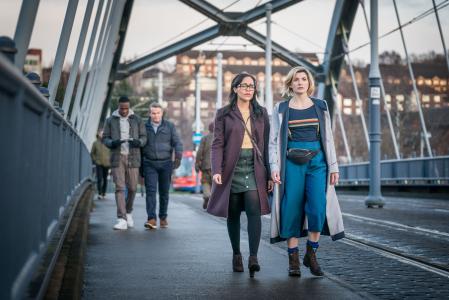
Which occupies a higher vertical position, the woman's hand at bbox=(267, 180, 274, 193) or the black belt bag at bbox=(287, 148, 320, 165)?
the black belt bag at bbox=(287, 148, 320, 165)

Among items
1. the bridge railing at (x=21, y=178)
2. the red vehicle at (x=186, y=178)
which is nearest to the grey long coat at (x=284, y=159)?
the bridge railing at (x=21, y=178)

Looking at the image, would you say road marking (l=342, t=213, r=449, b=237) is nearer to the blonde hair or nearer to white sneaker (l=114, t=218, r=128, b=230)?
white sneaker (l=114, t=218, r=128, b=230)

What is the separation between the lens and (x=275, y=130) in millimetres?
7305

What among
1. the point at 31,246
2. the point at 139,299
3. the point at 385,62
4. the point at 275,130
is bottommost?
the point at 139,299

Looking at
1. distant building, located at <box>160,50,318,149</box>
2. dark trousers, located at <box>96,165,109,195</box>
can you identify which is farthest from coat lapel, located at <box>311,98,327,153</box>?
distant building, located at <box>160,50,318,149</box>

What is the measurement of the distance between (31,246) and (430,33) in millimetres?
21552

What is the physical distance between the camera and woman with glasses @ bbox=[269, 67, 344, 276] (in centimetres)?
714

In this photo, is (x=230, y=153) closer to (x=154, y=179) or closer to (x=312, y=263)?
(x=312, y=263)

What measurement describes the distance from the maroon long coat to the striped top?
39cm

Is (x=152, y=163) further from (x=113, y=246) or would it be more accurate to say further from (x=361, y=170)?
(x=361, y=170)

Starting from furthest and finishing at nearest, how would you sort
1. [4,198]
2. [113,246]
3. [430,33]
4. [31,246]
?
[430,33] → [113,246] → [31,246] → [4,198]

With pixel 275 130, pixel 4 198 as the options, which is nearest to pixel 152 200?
pixel 275 130

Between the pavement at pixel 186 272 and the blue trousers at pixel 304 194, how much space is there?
15.4 inches

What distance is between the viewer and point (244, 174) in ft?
24.5
